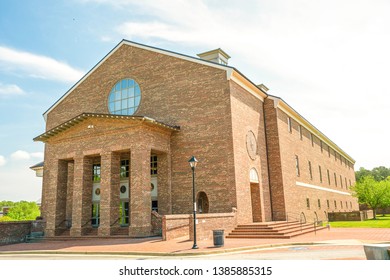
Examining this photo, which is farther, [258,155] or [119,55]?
[119,55]

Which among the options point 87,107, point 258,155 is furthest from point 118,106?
point 258,155

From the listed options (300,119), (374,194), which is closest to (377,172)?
(374,194)

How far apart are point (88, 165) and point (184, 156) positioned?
20.6ft

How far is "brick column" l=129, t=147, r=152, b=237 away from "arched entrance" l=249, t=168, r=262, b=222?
24.3 ft

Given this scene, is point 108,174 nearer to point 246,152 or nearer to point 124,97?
point 124,97

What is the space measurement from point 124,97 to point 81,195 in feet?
27.2

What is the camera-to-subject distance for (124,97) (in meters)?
26.0

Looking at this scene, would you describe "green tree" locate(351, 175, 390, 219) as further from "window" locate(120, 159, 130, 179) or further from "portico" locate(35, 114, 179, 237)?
"window" locate(120, 159, 130, 179)

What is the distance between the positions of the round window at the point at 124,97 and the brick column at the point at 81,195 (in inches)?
202

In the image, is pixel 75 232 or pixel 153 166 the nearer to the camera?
pixel 75 232

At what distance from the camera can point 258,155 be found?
24484 mm
